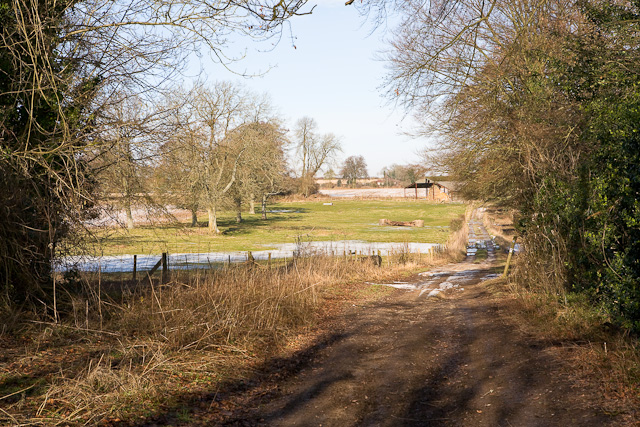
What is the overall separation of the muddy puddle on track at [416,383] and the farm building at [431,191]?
79.4m

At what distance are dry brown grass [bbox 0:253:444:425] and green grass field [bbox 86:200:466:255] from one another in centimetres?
166

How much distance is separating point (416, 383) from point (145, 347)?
12.6 feet

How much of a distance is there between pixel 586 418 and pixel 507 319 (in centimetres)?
549

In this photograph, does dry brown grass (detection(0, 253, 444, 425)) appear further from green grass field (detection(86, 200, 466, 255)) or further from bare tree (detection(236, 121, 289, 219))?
bare tree (detection(236, 121, 289, 219))

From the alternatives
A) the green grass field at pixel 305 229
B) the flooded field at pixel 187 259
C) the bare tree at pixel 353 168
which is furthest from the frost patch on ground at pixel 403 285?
the bare tree at pixel 353 168

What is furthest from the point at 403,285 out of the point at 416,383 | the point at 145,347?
the point at 145,347

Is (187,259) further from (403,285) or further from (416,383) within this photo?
(416,383)

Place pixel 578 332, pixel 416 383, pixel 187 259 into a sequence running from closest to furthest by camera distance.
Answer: pixel 416 383
pixel 578 332
pixel 187 259

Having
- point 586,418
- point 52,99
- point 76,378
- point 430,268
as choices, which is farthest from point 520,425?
point 430,268

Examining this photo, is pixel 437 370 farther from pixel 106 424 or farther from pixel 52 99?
pixel 52 99

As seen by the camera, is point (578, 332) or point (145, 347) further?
point (578, 332)

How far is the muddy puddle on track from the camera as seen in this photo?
6.14 m

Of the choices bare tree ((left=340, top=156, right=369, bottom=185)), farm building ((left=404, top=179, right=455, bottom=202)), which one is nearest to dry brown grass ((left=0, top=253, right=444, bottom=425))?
farm building ((left=404, top=179, right=455, bottom=202))

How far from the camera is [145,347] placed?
7.83 metres
